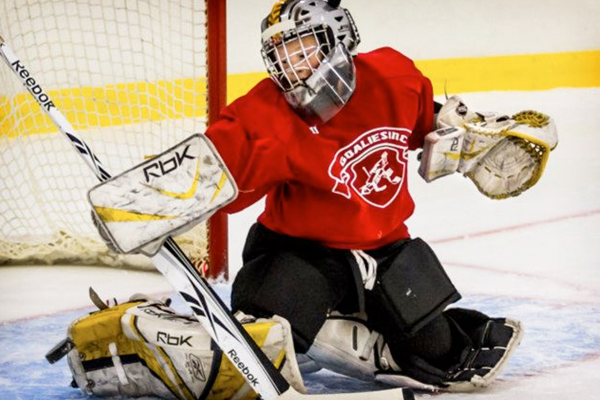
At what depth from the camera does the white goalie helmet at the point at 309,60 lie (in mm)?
2047

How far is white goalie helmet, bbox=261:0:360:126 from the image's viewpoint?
205 cm

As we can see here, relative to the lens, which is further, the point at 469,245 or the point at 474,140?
the point at 469,245

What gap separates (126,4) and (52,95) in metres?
0.39

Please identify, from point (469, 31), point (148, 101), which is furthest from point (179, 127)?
point (469, 31)

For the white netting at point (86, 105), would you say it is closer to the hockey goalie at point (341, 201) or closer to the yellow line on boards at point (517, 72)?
the hockey goalie at point (341, 201)

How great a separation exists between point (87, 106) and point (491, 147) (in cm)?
168

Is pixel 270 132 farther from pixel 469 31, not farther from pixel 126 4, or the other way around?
pixel 469 31

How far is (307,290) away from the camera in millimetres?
2090

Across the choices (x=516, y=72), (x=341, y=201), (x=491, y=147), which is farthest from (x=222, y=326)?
(x=516, y=72)

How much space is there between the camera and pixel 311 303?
6.85ft

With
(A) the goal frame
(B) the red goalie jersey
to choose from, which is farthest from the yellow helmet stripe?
(A) the goal frame

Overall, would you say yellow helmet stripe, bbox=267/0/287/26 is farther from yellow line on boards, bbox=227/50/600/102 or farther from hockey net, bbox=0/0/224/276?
yellow line on boards, bbox=227/50/600/102

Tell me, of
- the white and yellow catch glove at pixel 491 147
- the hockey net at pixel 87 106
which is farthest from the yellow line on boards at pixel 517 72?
the white and yellow catch glove at pixel 491 147

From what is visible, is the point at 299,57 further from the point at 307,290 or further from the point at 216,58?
the point at 216,58
